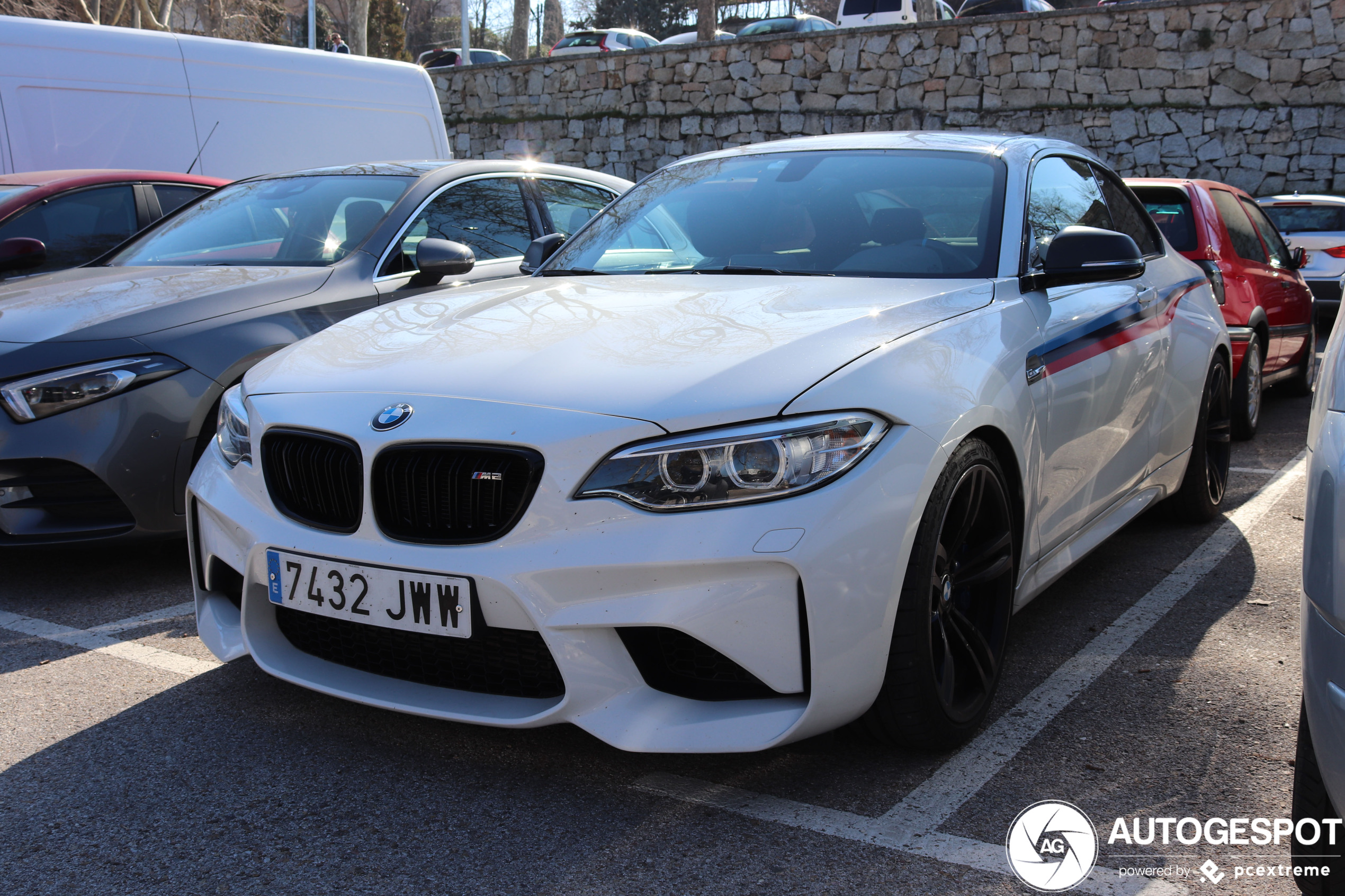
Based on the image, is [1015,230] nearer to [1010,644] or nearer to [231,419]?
[1010,644]

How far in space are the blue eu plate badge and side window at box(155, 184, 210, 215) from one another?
173 inches

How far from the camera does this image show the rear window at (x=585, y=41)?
99.1 ft

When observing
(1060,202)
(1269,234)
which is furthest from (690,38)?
(1060,202)

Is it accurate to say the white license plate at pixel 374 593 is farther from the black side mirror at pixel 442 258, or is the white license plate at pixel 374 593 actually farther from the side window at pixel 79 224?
the side window at pixel 79 224

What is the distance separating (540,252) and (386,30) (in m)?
43.6

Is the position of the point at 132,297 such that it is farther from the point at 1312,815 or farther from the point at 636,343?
the point at 1312,815

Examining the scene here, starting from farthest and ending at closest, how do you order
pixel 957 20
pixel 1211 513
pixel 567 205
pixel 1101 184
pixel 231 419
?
1. pixel 957 20
2. pixel 567 205
3. pixel 1211 513
4. pixel 1101 184
5. pixel 231 419

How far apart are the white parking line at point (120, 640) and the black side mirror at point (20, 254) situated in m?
2.30

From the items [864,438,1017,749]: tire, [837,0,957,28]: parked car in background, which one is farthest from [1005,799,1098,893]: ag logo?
[837,0,957,28]: parked car in background

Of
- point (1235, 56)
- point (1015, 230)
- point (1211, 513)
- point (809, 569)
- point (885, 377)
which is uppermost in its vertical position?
point (1235, 56)

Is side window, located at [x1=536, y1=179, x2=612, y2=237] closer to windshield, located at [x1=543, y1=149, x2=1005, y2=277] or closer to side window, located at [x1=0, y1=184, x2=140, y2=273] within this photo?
windshield, located at [x1=543, y1=149, x2=1005, y2=277]

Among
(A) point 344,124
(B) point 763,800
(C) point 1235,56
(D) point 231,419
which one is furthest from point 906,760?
(C) point 1235,56

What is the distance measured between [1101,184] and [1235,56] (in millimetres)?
15709

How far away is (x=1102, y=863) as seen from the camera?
225 cm
